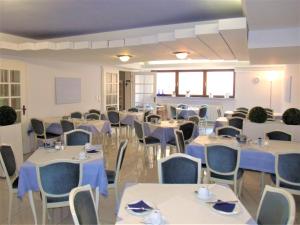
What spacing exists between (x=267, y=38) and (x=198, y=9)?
116 centimetres

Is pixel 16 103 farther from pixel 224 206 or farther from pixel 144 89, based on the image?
pixel 144 89

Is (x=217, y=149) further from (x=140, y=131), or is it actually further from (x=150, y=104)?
(x=150, y=104)

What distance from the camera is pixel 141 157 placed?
6.43m

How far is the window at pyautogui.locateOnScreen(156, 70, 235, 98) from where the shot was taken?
1191cm

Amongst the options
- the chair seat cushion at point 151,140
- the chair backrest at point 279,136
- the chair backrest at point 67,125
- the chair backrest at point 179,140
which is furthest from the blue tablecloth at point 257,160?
the chair backrest at point 67,125

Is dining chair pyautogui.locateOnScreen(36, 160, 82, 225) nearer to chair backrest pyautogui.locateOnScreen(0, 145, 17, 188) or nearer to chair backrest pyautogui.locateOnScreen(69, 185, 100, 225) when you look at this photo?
chair backrest pyautogui.locateOnScreen(0, 145, 17, 188)

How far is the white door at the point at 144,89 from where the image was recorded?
471 inches

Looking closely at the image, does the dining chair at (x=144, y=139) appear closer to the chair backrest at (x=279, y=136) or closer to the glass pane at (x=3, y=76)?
the chair backrest at (x=279, y=136)

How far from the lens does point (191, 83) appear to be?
495 inches

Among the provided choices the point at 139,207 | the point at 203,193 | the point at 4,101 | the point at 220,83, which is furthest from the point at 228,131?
the point at 220,83

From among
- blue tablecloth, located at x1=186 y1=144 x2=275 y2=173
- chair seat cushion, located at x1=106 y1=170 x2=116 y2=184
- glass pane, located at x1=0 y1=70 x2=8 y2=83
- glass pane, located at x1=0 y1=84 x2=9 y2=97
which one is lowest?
chair seat cushion, located at x1=106 y1=170 x2=116 y2=184

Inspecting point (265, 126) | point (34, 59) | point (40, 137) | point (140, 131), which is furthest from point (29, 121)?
point (265, 126)

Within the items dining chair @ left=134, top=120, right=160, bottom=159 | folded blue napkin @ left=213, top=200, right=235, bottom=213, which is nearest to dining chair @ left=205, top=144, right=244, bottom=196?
folded blue napkin @ left=213, top=200, right=235, bottom=213

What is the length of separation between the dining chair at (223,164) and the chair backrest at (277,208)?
1.54 meters
